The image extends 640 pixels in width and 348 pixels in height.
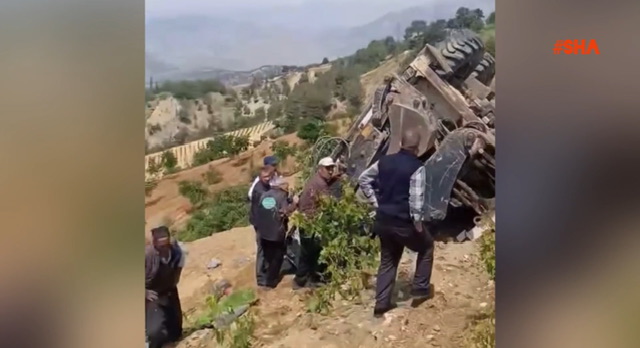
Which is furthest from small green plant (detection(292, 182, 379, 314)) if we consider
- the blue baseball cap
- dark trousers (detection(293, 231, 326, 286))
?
the blue baseball cap

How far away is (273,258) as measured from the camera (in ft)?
4.38

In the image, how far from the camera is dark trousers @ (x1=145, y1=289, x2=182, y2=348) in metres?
1.31

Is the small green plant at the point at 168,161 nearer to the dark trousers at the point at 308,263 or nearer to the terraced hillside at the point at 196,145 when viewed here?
the terraced hillside at the point at 196,145

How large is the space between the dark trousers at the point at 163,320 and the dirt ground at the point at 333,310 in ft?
0.07

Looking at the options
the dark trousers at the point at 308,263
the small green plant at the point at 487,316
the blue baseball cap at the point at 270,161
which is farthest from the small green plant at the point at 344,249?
the small green plant at the point at 487,316

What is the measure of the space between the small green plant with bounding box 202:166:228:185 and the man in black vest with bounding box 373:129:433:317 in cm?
33

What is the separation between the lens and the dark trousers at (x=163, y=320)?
131 cm

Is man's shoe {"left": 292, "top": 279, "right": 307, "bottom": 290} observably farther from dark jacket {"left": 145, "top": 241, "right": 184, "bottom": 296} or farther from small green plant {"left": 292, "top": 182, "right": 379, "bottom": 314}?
dark jacket {"left": 145, "top": 241, "right": 184, "bottom": 296}

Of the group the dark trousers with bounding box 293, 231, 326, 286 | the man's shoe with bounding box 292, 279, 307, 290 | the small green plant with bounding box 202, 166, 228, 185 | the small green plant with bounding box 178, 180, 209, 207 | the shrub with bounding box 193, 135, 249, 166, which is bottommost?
the man's shoe with bounding box 292, 279, 307, 290

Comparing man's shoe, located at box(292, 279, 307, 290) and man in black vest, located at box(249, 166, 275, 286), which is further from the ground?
man in black vest, located at box(249, 166, 275, 286)
